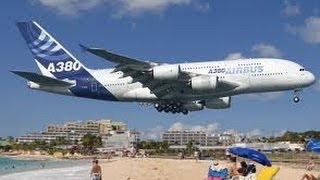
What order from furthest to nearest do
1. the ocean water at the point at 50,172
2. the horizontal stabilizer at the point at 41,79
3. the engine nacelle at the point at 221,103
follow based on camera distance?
the ocean water at the point at 50,172, the engine nacelle at the point at 221,103, the horizontal stabilizer at the point at 41,79

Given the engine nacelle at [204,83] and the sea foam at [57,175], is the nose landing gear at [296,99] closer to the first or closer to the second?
the engine nacelle at [204,83]

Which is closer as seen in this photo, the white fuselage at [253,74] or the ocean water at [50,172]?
the white fuselage at [253,74]

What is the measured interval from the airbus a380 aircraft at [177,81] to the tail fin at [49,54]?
25cm

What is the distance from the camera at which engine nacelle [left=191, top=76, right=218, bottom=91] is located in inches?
1567

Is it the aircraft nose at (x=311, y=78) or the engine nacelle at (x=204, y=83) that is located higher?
the aircraft nose at (x=311, y=78)

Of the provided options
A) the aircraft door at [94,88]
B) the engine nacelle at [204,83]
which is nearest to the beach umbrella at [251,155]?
the engine nacelle at [204,83]

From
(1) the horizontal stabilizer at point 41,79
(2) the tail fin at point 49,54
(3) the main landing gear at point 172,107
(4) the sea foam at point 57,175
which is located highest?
(2) the tail fin at point 49,54

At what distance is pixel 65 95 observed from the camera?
4606 cm

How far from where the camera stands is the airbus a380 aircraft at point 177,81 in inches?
1572

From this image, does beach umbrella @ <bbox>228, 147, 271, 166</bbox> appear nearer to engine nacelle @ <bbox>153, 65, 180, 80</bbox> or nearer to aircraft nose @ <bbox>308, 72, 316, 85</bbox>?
engine nacelle @ <bbox>153, 65, 180, 80</bbox>

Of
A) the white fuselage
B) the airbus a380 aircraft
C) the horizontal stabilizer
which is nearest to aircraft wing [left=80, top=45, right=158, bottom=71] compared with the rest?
the airbus a380 aircraft

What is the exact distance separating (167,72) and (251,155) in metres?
27.1

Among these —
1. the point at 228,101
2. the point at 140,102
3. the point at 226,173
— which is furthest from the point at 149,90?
the point at 226,173

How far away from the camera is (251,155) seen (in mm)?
13109
